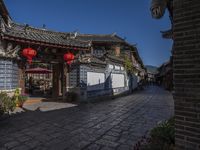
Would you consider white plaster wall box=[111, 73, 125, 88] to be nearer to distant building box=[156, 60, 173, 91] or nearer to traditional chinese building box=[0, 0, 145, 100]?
traditional chinese building box=[0, 0, 145, 100]

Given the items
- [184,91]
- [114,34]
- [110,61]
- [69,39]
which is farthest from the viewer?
[114,34]

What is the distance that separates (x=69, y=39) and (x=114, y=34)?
1372 cm

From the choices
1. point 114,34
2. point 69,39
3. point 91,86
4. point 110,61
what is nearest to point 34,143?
point 91,86

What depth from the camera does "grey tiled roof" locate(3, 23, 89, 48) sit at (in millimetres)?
9944

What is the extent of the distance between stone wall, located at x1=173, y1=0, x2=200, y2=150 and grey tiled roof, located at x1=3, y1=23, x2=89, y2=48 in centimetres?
852

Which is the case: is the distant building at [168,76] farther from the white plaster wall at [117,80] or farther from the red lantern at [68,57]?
the red lantern at [68,57]

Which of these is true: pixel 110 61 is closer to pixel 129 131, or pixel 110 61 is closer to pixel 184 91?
pixel 129 131

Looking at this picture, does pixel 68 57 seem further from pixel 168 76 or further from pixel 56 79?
pixel 168 76

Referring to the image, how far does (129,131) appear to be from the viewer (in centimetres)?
591

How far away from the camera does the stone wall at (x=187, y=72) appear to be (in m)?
2.53

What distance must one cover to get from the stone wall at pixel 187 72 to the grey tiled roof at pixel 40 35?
852cm

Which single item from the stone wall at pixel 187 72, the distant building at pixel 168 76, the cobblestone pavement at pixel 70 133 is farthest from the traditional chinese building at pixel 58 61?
the distant building at pixel 168 76

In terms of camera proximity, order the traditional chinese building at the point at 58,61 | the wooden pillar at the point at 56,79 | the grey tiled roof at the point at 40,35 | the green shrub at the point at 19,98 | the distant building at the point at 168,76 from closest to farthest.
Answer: the traditional chinese building at the point at 58,61 → the green shrub at the point at 19,98 → the grey tiled roof at the point at 40,35 → the wooden pillar at the point at 56,79 → the distant building at the point at 168,76

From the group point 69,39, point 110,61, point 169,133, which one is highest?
point 69,39
